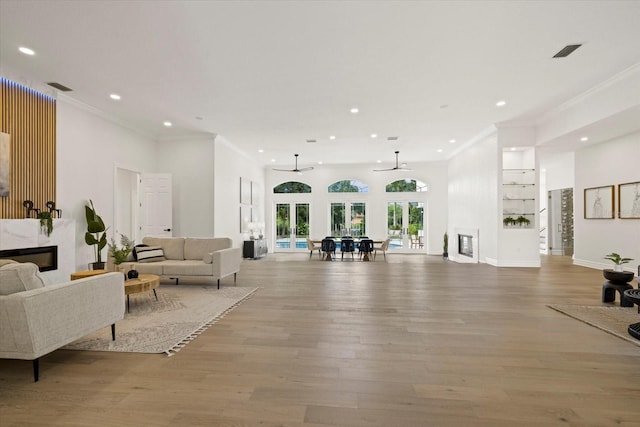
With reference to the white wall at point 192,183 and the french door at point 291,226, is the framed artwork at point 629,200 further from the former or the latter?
the white wall at point 192,183

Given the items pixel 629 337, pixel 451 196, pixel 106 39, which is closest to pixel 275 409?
pixel 629 337

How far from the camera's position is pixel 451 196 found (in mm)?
11586

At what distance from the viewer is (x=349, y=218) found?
42.8 ft

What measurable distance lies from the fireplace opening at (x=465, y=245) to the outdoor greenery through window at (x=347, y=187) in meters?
4.35

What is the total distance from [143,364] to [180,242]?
13.0ft

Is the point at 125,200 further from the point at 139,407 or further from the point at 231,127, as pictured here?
the point at 139,407

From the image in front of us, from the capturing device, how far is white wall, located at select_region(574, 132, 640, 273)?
6801 millimetres

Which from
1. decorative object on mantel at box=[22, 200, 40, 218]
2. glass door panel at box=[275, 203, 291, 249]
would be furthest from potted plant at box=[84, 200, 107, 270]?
glass door panel at box=[275, 203, 291, 249]

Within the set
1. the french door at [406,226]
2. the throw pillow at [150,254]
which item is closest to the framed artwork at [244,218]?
the throw pillow at [150,254]

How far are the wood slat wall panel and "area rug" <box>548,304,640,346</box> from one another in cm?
827

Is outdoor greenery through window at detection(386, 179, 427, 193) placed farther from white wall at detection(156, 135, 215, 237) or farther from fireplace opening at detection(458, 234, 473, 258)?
white wall at detection(156, 135, 215, 237)

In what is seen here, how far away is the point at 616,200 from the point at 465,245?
381cm

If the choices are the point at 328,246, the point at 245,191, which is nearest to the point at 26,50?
the point at 245,191

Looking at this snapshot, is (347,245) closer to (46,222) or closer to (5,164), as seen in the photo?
(46,222)
